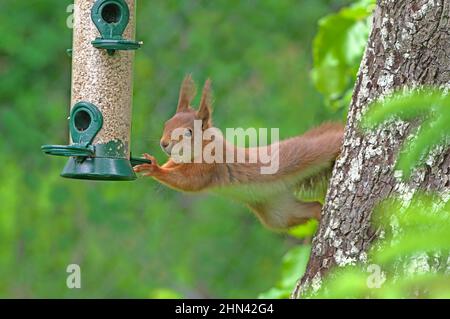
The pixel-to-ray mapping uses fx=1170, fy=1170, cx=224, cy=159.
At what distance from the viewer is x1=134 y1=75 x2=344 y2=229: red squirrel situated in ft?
16.1

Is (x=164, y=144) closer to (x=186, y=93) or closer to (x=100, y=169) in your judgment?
(x=186, y=93)

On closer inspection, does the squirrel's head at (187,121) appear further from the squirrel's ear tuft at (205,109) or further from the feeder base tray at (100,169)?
the feeder base tray at (100,169)

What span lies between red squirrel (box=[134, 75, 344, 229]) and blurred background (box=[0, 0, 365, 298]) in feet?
19.9

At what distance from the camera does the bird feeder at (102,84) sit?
476 cm

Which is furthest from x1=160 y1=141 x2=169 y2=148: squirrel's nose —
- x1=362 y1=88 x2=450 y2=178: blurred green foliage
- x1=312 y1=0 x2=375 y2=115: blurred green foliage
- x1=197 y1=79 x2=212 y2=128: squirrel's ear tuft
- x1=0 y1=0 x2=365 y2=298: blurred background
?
x1=0 y1=0 x2=365 y2=298: blurred background

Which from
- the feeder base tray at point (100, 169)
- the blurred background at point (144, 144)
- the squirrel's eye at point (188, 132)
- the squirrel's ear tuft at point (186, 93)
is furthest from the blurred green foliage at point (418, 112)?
the blurred background at point (144, 144)

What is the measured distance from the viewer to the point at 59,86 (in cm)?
1266

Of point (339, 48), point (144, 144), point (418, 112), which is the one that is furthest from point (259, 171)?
point (144, 144)

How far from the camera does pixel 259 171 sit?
16.9 ft

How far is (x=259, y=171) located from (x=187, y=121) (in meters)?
0.39

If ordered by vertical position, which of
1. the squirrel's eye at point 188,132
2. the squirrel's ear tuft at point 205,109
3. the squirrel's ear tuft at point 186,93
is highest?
the squirrel's ear tuft at point 186,93

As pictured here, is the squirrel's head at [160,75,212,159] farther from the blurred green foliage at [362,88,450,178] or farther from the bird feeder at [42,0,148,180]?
the blurred green foliage at [362,88,450,178]

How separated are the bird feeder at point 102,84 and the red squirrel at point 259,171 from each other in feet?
0.56
